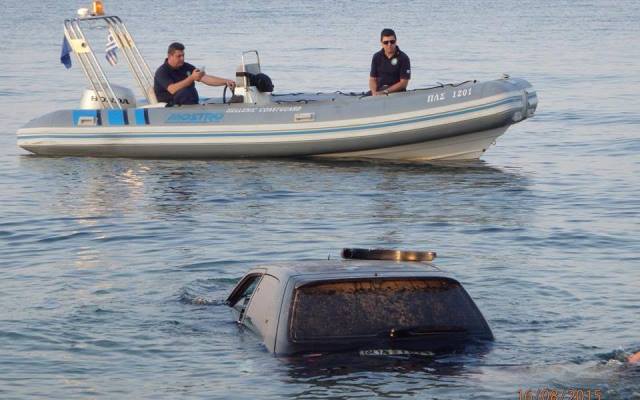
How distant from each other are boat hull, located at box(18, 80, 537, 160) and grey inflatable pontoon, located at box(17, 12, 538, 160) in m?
0.02

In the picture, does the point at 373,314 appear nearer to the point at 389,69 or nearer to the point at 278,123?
the point at 278,123

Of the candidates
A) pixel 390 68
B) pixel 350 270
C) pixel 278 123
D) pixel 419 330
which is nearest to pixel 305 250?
pixel 350 270

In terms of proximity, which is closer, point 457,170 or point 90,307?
point 90,307

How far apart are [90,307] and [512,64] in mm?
30136

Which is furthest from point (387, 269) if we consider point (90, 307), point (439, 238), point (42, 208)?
point (42, 208)

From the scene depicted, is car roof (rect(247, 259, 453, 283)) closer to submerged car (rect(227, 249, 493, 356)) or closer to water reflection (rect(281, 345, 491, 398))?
submerged car (rect(227, 249, 493, 356))

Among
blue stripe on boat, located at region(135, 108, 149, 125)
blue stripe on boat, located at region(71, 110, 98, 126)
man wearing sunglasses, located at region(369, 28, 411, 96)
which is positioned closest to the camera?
man wearing sunglasses, located at region(369, 28, 411, 96)

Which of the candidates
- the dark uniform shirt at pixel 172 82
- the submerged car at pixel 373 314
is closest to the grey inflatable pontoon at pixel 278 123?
the dark uniform shirt at pixel 172 82

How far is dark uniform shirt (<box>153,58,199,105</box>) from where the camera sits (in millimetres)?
20984

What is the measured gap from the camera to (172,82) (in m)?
21.1

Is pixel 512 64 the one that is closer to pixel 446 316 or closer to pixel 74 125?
pixel 74 125

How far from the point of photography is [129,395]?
8.98 m
